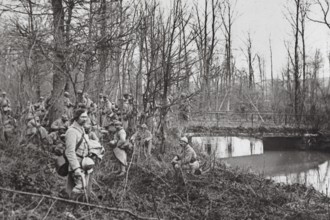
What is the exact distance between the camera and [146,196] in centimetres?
808

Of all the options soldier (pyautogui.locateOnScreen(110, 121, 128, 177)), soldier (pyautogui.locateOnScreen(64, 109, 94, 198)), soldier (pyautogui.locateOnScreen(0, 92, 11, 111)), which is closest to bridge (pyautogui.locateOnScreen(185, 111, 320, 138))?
soldier (pyautogui.locateOnScreen(0, 92, 11, 111))

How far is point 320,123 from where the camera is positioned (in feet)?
81.6

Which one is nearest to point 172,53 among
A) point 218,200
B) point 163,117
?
point 163,117

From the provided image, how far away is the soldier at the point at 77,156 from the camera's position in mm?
5609

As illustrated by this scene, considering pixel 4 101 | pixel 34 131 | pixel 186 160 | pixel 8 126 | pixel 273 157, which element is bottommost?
pixel 273 157

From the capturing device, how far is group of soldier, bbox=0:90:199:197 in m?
5.75

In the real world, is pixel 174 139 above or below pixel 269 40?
below

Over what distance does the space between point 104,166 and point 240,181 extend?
14.4 ft

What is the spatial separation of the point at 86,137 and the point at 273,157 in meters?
18.4

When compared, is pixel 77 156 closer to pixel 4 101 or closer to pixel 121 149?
pixel 121 149

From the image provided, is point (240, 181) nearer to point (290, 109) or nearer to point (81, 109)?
point (81, 109)

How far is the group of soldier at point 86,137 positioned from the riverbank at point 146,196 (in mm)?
461

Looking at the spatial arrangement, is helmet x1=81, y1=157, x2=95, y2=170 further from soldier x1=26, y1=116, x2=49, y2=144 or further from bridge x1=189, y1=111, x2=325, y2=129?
bridge x1=189, y1=111, x2=325, y2=129

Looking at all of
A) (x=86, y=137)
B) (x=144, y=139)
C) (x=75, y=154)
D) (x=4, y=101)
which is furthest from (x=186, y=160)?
(x=4, y=101)
